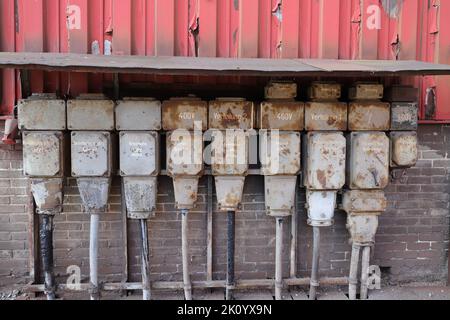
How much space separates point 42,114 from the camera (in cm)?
335

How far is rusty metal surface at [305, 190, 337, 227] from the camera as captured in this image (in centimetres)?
360

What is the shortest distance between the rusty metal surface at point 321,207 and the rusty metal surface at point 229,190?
62 centimetres

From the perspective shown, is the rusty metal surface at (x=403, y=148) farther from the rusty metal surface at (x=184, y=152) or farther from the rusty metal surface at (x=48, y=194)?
the rusty metal surface at (x=48, y=194)

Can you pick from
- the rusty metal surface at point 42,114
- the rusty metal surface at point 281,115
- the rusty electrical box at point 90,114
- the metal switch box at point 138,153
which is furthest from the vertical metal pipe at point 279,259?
the rusty metal surface at point 42,114

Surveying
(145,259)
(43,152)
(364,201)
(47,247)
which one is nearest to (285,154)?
(364,201)

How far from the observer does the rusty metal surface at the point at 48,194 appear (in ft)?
11.2

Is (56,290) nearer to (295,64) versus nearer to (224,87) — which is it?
(224,87)

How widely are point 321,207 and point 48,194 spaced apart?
237 cm

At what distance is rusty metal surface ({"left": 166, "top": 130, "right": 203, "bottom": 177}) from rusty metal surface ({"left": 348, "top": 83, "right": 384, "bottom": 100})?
56.5 inches

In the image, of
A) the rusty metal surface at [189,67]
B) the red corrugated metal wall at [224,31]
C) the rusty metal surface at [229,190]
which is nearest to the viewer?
the rusty metal surface at [189,67]

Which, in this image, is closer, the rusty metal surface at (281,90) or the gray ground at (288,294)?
the rusty metal surface at (281,90)

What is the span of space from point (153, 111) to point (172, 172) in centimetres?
55

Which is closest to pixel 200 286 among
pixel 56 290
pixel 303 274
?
pixel 303 274

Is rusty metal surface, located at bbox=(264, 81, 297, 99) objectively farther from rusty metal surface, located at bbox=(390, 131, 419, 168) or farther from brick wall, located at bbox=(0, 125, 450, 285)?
rusty metal surface, located at bbox=(390, 131, 419, 168)
